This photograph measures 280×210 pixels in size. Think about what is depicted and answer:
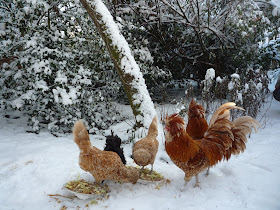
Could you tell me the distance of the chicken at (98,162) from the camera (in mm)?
2807

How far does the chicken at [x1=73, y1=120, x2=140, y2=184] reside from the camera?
281 centimetres

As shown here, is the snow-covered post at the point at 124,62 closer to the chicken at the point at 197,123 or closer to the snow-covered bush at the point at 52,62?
the chicken at the point at 197,123

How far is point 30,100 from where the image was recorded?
5.00 m

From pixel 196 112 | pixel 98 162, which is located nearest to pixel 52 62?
pixel 98 162

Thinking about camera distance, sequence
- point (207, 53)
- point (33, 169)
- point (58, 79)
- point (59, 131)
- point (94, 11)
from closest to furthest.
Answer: point (33, 169) < point (94, 11) < point (58, 79) < point (59, 131) < point (207, 53)

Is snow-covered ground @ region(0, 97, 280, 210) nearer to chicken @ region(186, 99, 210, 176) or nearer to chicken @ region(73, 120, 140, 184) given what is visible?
chicken @ region(73, 120, 140, 184)

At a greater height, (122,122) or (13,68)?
(13,68)

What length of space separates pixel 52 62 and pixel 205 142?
4.11 metres

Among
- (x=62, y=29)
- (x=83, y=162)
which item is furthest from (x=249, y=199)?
(x=62, y=29)

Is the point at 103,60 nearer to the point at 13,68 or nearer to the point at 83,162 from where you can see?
the point at 13,68

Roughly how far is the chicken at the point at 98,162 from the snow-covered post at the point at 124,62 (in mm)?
1712

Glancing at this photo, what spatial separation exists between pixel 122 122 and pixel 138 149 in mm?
3192

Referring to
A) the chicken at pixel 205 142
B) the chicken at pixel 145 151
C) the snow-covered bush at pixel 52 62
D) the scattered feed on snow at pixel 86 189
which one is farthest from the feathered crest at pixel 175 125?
the snow-covered bush at pixel 52 62

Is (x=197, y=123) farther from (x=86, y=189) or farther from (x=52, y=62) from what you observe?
(x=52, y=62)
